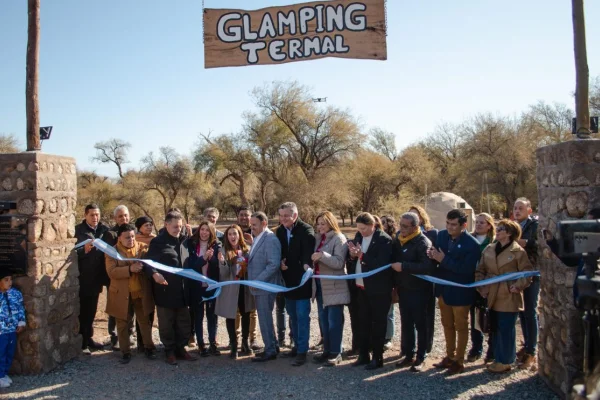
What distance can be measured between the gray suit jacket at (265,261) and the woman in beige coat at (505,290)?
8.27 ft

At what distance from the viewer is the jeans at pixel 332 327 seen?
20.0 ft

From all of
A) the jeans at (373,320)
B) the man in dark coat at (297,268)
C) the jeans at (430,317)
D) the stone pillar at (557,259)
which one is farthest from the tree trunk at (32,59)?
the stone pillar at (557,259)

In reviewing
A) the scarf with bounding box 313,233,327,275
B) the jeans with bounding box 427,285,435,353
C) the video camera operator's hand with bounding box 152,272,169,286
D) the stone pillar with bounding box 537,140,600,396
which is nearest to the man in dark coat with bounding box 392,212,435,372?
the jeans with bounding box 427,285,435,353

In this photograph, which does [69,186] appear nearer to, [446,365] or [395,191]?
[446,365]

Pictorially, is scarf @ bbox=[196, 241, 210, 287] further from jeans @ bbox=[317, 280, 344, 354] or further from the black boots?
jeans @ bbox=[317, 280, 344, 354]

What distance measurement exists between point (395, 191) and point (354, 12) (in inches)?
1283

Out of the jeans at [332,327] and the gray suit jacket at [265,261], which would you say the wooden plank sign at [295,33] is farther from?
the jeans at [332,327]

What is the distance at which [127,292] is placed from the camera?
6.34 meters

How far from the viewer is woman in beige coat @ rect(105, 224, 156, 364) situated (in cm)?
628

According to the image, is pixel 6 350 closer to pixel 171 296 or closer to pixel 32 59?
pixel 171 296

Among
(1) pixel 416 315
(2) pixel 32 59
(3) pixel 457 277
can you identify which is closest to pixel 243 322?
(1) pixel 416 315

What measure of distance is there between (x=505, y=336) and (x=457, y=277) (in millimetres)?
825

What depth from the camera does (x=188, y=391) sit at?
5398mm

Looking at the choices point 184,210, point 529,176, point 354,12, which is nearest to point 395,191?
point 529,176
